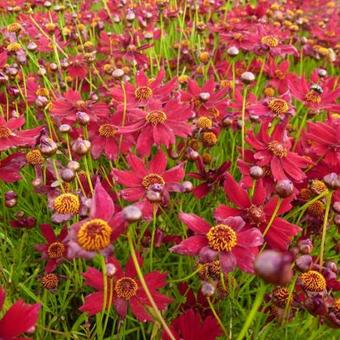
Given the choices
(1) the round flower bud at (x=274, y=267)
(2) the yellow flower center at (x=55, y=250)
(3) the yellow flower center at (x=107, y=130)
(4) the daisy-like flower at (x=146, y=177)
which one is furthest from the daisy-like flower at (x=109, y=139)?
(1) the round flower bud at (x=274, y=267)

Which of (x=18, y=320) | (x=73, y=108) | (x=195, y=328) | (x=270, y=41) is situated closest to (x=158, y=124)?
(x=73, y=108)

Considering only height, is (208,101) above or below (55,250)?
above

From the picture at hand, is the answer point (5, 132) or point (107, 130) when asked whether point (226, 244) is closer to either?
point (107, 130)

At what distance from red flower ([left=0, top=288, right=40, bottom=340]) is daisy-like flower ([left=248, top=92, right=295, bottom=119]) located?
2.57ft

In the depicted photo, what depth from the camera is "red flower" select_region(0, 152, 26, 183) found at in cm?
95

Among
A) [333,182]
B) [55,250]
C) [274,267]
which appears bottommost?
[55,250]

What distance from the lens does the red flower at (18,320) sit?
1.87 ft

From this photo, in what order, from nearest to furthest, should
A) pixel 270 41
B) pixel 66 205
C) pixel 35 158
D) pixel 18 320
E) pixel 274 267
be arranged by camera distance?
pixel 274 267 → pixel 18 320 → pixel 66 205 → pixel 35 158 → pixel 270 41

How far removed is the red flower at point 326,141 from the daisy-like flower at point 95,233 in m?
0.53

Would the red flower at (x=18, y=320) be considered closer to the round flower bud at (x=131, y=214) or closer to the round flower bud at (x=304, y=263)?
the round flower bud at (x=131, y=214)

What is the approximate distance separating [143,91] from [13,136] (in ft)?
1.14

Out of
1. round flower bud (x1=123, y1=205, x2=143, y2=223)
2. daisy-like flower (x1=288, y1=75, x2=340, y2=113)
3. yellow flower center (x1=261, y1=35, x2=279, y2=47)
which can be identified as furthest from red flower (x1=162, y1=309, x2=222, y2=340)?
yellow flower center (x1=261, y1=35, x2=279, y2=47)

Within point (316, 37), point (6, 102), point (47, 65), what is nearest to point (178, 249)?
point (6, 102)

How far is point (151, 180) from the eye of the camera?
36.5 inches
